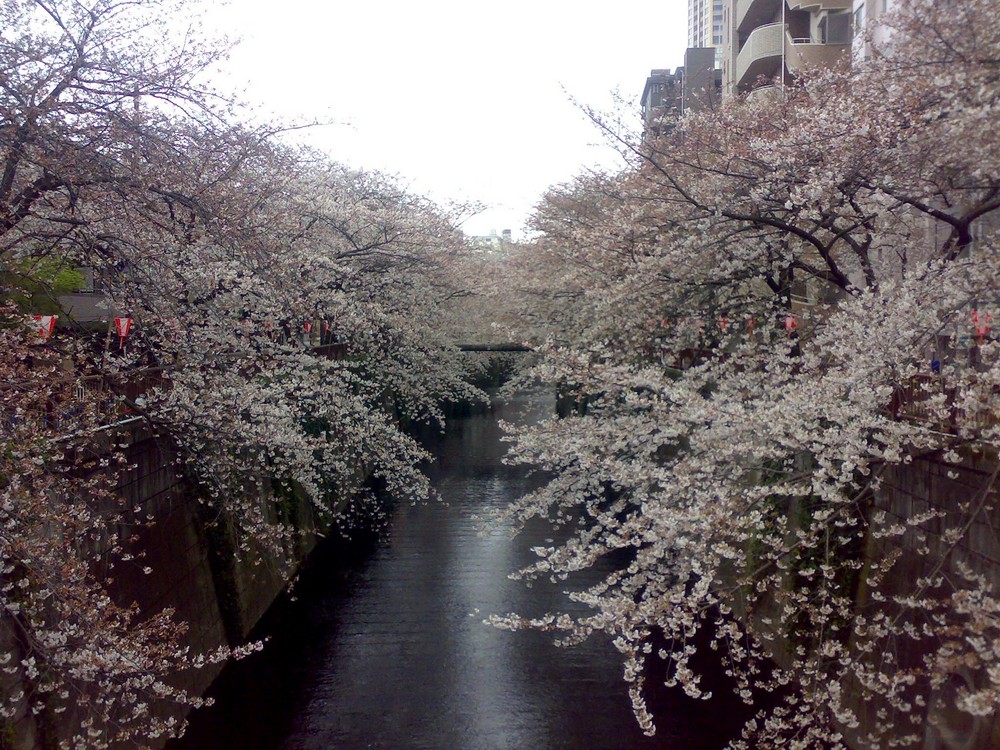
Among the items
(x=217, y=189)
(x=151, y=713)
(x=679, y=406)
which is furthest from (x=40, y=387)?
(x=679, y=406)

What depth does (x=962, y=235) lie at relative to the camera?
8.77 m

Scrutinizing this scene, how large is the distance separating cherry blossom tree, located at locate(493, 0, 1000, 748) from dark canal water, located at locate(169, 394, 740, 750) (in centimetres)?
151

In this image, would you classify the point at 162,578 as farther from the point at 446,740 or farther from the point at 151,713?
the point at 446,740

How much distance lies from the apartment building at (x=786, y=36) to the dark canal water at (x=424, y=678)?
36.9 ft

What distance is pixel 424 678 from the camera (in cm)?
1230

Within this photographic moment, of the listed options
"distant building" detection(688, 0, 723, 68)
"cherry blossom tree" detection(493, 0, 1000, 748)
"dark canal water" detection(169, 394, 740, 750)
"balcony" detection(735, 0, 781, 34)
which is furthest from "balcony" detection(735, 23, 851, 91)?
"distant building" detection(688, 0, 723, 68)

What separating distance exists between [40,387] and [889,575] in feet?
25.6

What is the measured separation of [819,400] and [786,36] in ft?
57.0

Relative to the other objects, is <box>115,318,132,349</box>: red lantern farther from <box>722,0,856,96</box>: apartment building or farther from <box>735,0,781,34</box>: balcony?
Answer: <box>735,0,781,34</box>: balcony

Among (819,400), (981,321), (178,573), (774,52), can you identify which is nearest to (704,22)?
(774,52)

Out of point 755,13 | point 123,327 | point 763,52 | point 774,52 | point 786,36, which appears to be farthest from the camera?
point 755,13

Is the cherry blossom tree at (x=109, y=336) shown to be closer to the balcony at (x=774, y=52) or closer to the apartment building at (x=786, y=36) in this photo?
the apartment building at (x=786, y=36)

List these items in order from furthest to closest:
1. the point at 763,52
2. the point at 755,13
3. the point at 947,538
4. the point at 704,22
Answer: the point at 704,22 < the point at 755,13 < the point at 763,52 < the point at 947,538

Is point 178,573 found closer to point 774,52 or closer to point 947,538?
point 947,538
